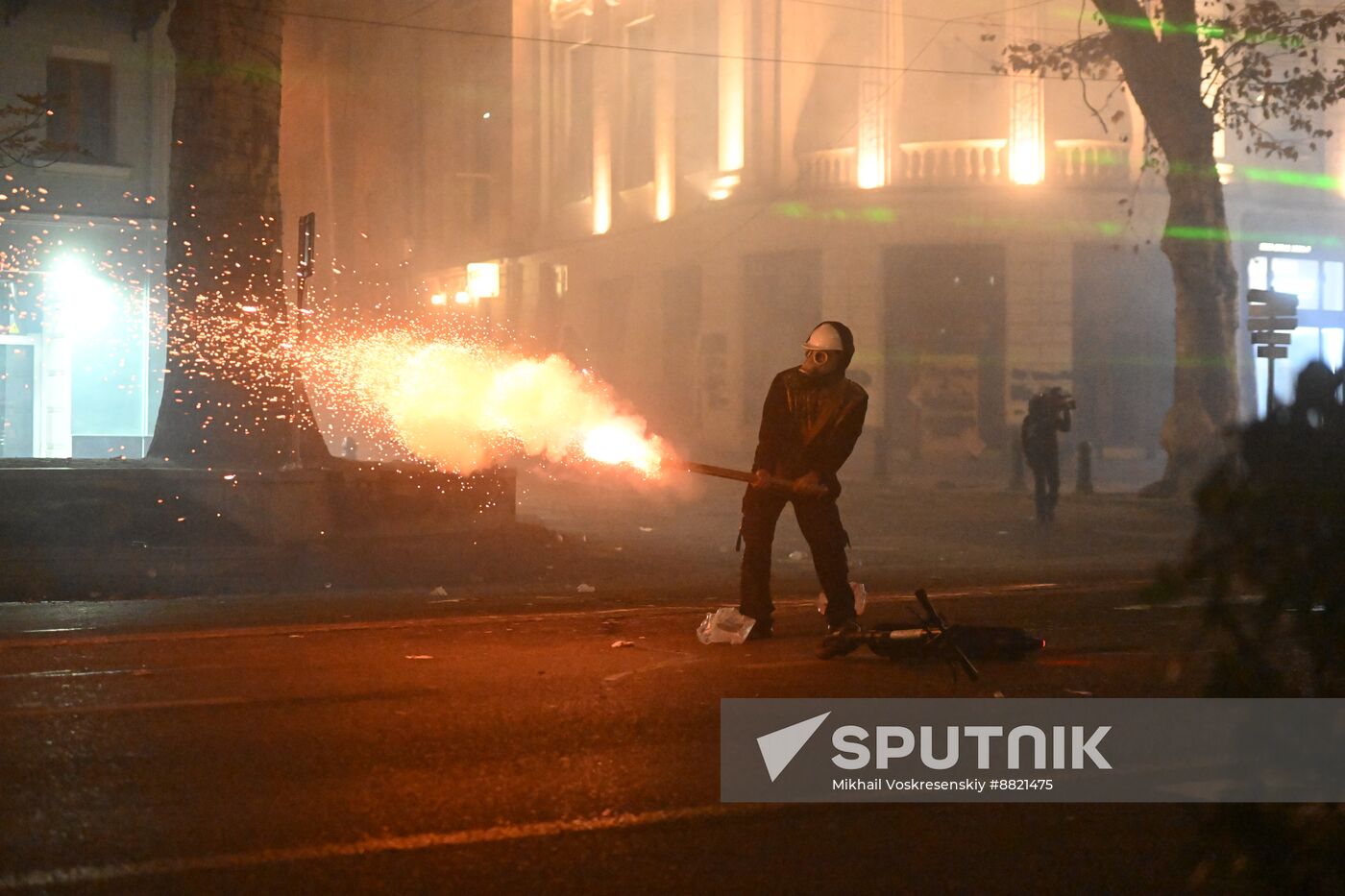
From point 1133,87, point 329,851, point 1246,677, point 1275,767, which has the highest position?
point 1133,87

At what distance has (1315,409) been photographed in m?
3.20

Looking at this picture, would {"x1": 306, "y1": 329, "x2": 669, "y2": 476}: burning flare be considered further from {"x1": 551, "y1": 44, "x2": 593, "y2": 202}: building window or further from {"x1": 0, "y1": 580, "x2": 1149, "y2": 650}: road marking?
{"x1": 551, "y1": 44, "x2": 593, "y2": 202}: building window

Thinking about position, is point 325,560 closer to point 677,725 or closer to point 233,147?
point 233,147

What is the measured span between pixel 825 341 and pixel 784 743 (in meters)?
3.29

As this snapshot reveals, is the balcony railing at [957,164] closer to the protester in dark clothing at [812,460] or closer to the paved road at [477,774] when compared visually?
the paved road at [477,774]

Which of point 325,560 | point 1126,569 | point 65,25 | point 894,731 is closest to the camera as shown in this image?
point 894,731

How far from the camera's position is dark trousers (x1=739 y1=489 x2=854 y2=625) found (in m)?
8.59

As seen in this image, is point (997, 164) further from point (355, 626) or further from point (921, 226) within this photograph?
point (355, 626)

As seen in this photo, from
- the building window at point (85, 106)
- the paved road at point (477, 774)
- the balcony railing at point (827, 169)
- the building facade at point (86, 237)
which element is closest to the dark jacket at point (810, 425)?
the paved road at point (477, 774)

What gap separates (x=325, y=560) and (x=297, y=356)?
333 centimetres

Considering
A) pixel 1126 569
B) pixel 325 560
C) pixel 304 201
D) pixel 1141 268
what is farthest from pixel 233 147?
pixel 304 201

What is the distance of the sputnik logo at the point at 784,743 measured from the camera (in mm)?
5789

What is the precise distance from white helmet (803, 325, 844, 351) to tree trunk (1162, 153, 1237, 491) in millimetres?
15174

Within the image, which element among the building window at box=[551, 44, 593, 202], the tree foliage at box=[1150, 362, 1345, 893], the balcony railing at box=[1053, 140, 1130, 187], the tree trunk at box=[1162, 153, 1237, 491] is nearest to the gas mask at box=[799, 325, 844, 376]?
the tree foliage at box=[1150, 362, 1345, 893]
